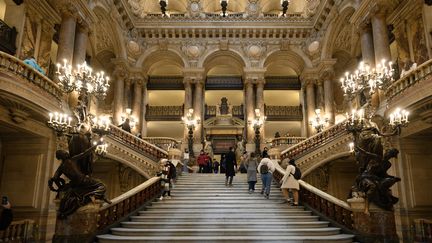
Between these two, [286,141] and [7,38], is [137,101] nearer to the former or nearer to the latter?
[7,38]

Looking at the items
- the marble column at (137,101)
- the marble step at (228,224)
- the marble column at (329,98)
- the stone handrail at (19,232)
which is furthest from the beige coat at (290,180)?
the marble column at (137,101)

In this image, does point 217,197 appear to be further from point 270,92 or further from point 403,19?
point 270,92

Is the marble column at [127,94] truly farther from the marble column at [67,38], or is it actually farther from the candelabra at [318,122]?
the candelabra at [318,122]

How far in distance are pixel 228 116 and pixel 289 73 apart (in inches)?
271

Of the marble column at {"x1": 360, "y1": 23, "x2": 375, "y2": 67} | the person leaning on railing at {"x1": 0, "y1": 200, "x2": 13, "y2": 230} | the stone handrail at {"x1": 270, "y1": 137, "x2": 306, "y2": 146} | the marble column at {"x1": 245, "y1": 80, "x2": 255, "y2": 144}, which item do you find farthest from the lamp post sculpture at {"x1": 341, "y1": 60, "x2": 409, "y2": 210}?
the marble column at {"x1": 245, "y1": 80, "x2": 255, "y2": 144}

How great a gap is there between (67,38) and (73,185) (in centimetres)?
830

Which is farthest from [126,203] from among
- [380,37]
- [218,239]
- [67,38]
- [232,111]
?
[232,111]

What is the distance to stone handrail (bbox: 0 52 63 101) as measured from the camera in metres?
8.14

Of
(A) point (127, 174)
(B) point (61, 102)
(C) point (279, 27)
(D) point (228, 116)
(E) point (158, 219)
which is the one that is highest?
(C) point (279, 27)

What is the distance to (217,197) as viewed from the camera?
9.69 meters

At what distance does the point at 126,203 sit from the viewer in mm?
8039

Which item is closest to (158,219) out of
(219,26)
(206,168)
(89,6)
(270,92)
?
(206,168)

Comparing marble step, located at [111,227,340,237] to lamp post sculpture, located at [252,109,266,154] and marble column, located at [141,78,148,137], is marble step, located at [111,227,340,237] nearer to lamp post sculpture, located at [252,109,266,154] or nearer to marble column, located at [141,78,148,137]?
lamp post sculpture, located at [252,109,266,154]

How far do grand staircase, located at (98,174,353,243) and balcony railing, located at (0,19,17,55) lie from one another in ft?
26.3
